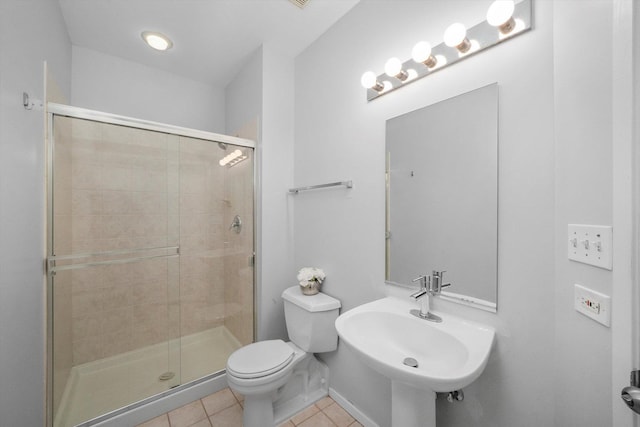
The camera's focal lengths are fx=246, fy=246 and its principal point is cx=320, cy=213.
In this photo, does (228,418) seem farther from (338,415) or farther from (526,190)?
(526,190)

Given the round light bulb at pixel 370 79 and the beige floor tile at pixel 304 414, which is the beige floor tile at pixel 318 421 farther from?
the round light bulb at pixel 370 79

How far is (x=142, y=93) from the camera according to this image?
7.20ft

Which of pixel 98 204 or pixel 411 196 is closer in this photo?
pixel 411 196

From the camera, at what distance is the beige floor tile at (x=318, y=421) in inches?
57.2

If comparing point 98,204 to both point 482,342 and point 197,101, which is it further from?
point 482,342

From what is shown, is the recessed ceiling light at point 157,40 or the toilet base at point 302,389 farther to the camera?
the recessed ceiling light at point 157,40

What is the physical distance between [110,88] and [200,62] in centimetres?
76

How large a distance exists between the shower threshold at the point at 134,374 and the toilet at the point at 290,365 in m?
0.59

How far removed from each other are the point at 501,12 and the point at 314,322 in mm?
1659

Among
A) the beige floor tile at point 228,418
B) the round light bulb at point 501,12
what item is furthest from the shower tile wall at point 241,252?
the round light bulb at point 501,12

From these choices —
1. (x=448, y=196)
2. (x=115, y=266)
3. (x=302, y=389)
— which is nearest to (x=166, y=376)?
(x=115, y=266)

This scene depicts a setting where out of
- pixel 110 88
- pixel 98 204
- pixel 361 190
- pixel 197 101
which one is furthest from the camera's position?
pixel 197 101

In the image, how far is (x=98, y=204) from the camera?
175cm

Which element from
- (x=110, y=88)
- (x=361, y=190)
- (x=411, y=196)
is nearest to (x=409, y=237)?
(x=411, y=196)
